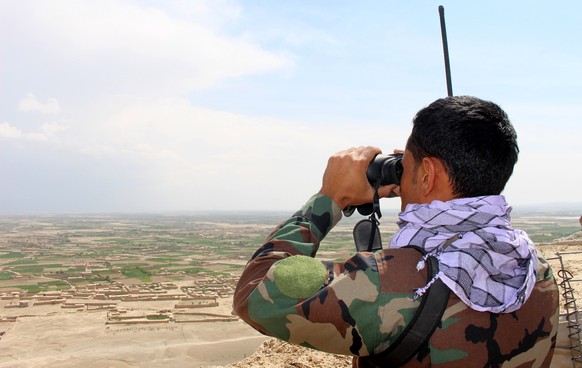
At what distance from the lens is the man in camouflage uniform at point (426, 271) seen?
1.30m

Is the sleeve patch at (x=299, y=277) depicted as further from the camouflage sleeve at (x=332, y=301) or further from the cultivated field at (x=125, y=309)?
the cultivated field at (x=125, y=309)

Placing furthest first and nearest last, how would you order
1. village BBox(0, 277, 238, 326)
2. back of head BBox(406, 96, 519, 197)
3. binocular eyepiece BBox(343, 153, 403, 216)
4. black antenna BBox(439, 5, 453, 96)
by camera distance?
village BBox(0, 277, 238, 326) → black antenna BBox(439, 5, 453, 96) → binocular eyepiece BBox(343, 153, 403, 216) → back of head BBox(406, 96, 519, 197)

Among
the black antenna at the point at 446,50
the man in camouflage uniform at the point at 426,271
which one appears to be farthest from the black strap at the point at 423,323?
the black antenna at the point at 446,50

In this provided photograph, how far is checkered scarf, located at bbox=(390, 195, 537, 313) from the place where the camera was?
4.31 feet

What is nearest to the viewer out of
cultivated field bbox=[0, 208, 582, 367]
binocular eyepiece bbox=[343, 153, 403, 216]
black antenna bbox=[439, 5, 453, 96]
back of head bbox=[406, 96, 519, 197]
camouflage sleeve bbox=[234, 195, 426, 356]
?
camouflage sleeve bbox=[234, 195, 426, 356]

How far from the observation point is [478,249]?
135 centimetres

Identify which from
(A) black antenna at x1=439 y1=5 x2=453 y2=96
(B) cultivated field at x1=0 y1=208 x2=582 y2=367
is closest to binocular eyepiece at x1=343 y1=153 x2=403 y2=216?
(A) black antenna at x1=439 y1=5 x2=453 y2=96

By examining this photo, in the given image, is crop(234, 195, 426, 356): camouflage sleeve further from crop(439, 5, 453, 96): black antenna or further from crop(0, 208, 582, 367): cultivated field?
crop(0, 208, 582, 367): cultivated field

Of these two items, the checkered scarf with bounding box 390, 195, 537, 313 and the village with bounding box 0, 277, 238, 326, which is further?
the village with bounding box 0, 277, 238, 326

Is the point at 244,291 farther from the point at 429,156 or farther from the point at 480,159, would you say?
the point at 480,159

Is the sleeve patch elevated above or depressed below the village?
above

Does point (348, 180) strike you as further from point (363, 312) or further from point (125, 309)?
point (125, 309)

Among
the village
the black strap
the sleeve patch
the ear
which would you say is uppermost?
the ear

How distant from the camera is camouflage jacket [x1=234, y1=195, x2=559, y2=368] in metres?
1.29
